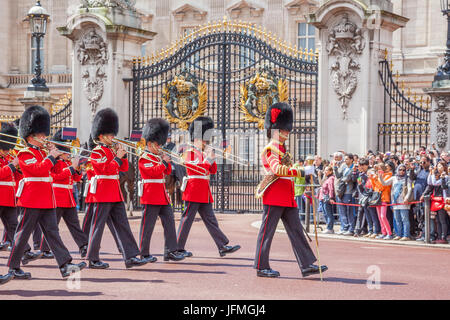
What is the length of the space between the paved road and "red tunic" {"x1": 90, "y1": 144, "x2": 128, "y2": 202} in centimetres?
76

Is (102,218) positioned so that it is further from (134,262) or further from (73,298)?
(73,298)

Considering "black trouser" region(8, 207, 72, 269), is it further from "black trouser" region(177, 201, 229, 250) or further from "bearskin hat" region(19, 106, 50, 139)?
"black trouser" region(177, 201, 229, 250)

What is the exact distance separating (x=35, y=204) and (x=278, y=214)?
2.27 m

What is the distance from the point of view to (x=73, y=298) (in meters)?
6.67

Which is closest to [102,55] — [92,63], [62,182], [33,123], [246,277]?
[92,63]

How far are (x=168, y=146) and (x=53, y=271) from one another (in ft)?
20.1

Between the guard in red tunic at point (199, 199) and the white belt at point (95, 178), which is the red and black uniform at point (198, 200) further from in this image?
the white belt at point (95, 178)

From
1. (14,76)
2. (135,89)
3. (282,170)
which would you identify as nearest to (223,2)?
(14,76)

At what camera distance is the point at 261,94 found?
14.6 meters

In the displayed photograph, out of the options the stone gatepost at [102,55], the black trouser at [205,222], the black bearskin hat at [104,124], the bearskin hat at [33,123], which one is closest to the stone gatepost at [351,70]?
the stone gatepost at [102,55]

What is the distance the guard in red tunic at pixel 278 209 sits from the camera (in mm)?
7656

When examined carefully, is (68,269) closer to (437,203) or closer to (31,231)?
(31,231)

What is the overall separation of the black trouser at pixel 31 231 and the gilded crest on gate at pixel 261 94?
7325mm

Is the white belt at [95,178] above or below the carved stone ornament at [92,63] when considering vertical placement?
below
